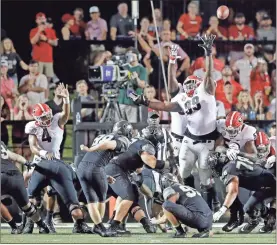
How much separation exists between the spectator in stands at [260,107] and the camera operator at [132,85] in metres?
1.49

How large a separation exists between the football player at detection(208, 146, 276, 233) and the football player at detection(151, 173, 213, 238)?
757 millimetres

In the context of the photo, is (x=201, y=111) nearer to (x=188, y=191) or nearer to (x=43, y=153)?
(x=188, y=191)

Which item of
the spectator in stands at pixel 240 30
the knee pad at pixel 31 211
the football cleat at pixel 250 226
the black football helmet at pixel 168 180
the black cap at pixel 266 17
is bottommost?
the football cleat at pixel 250 226

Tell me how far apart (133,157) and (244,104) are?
3.14m

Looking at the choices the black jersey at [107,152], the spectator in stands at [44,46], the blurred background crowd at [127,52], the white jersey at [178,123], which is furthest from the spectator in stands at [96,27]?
the black jersey at [107,152]

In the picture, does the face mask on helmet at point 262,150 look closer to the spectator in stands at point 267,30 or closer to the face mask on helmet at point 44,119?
the face mask on helmet at point 44,119

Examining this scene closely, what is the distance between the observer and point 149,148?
44.1 ft

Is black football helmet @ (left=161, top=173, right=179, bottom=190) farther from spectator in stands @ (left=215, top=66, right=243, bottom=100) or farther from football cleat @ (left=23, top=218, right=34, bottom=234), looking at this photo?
spectator in stands @ (left=215, top=66, right=243, bottom=100)

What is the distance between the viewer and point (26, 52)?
17.4 m

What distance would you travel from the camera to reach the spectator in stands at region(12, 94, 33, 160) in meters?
15.8

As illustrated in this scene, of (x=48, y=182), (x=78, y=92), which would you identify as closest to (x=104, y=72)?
(x=78, y=92)

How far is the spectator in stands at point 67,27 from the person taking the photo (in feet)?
56.5

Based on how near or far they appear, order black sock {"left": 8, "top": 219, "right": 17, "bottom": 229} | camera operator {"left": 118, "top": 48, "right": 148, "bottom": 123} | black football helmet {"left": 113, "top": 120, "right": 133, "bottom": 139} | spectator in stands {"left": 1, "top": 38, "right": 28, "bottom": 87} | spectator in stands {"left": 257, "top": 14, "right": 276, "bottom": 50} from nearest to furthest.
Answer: black football helmet {"left": 113, "top": 120, "right": 133, "bottom": 139}, black sock {"left": 8, "top": 219, "right": 17, "bottom": 229}, camera operator {"left": 118, "top": 48, "right": 148, "bottom": 123}, spectator in stands {"left": 1, "top": 38, "right": 28, "bottom": 87}, spectator in stands {"left": 257, "top": 14, "right": 276, "bottom": 50}

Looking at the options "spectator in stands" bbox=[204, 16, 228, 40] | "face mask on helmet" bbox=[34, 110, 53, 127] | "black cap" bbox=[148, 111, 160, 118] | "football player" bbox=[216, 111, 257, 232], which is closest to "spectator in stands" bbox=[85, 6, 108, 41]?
"spectator in stands" bbox=[204, 16, 228, 40]
